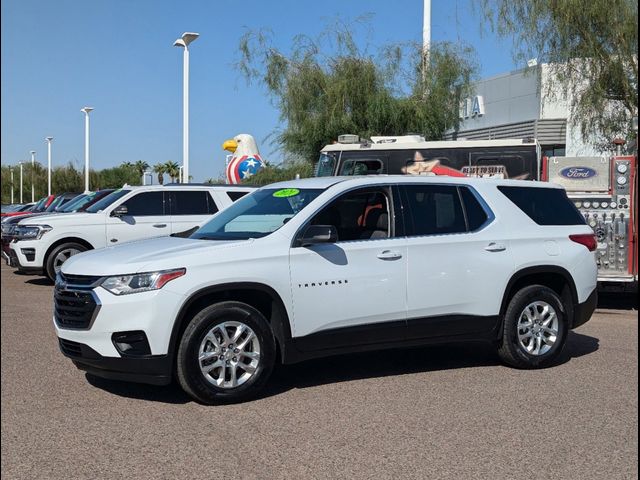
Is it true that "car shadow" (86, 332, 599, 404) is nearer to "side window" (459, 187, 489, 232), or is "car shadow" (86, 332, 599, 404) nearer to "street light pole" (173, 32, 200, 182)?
"side window" (459, 187, 489, 232)

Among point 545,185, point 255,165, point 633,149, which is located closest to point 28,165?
point 255,165

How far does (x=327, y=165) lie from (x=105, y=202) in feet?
14.3

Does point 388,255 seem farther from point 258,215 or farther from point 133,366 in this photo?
point 133,366

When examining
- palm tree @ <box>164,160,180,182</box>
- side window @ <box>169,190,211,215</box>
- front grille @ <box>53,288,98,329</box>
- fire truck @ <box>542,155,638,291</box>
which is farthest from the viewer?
palm tree @ <box>164,160,180,182</box>

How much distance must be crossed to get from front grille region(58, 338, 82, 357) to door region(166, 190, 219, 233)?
7.85 m

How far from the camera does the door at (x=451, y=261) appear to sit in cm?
669

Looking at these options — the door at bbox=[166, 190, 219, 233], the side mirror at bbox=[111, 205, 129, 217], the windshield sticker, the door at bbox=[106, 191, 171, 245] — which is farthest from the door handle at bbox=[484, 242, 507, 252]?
the side mirror at bbox=[111, 205, 129, 217]

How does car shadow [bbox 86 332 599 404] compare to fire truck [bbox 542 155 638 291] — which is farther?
fire truck [bbox 542 155 638 291]

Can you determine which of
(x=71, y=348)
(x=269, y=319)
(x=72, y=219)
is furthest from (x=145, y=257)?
(x=72, y=219)

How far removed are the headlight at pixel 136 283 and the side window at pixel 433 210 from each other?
2.27m

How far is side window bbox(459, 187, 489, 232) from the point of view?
7.15m

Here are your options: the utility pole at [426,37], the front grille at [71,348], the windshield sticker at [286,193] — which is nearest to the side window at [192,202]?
the windshield sticker at [286,193]

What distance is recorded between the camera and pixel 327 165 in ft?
50.6

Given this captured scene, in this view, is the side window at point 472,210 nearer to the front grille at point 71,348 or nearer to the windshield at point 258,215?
the windshield at point 258,215
